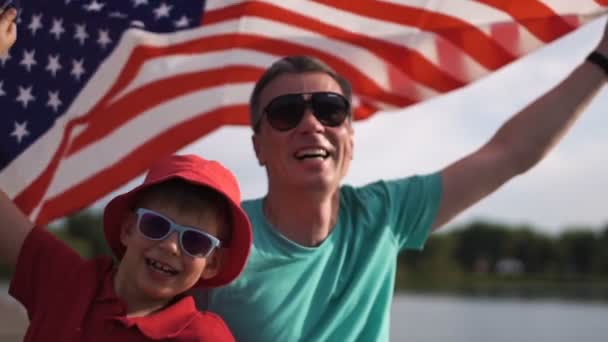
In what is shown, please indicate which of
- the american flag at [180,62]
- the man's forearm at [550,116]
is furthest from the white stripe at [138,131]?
the man's forearm at [550,116]

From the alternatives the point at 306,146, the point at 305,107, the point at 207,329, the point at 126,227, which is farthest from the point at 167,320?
the point at 305,107

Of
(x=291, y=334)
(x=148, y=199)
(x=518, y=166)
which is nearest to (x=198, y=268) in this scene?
(x=148, y=199)

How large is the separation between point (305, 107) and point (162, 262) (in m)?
0.89

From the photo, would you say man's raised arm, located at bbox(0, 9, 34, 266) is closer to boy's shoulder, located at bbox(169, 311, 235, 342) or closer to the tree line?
boy's shoulder, located at bbox(169, 311, 235, 342)

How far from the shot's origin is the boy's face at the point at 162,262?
2.94 metres

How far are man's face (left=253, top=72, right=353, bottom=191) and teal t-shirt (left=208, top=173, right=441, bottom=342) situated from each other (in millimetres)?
198

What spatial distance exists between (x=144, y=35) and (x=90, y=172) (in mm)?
716

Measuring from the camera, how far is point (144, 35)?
439cm

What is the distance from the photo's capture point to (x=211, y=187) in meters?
3.02

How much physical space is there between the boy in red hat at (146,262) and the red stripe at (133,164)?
1200mm

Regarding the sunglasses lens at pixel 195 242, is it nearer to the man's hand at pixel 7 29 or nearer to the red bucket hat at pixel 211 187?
the red bucket hat at pixel 211 187

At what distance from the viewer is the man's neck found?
3.51m

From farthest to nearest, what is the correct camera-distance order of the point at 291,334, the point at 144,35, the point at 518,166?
1. the point at 144,35
2. the point at 518,166
3. the point at 291,334

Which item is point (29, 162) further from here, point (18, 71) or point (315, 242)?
point (315, 242)
